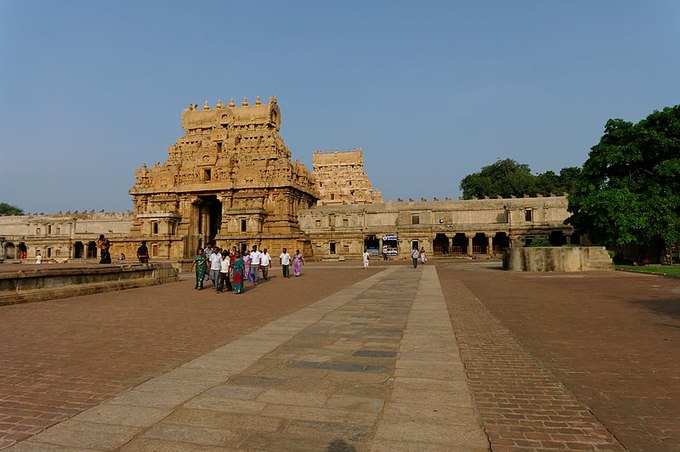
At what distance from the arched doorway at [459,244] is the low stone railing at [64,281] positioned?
45927mm

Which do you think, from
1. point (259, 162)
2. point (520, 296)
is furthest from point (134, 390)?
point (259, 162)

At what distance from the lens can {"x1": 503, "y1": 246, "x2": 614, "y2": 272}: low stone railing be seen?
85.7ft

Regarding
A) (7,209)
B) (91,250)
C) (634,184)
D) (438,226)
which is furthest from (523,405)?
(7,209)

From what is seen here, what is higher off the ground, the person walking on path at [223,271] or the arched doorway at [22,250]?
the arched doorway at [22,250]

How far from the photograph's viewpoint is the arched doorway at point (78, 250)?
224ft

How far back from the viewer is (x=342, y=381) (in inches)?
205

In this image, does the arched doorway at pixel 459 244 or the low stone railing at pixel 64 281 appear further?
the arched doorway at pixel 459 244

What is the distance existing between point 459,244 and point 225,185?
3259 cm

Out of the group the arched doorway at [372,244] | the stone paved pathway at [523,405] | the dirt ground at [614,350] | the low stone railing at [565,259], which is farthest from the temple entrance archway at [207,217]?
the stone paved pathway at [523,405]

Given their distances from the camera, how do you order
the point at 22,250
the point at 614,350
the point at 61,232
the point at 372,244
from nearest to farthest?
the point at 614,350
the point at 372,244
the point at 61,232
the point at 22,250

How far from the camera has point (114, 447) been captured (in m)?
3.44

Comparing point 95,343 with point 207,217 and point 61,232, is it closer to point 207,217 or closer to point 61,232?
point 207,217

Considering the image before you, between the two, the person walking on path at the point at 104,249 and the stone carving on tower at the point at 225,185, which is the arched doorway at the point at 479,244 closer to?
the stone carving on tower at the point at 225,185

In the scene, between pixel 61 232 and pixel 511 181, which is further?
pixel 511 181
